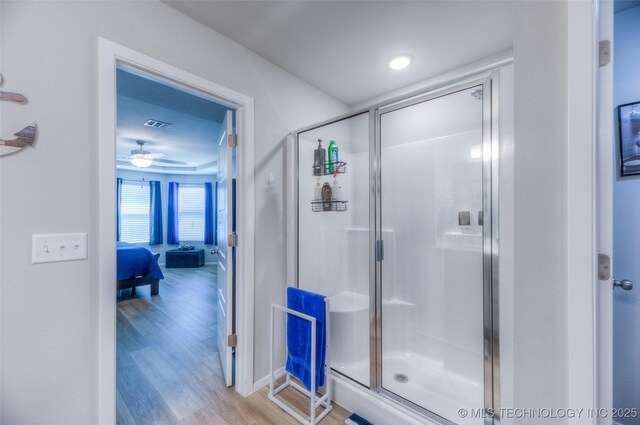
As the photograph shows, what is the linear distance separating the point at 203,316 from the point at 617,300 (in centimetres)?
378

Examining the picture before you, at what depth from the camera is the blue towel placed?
1.67 metres

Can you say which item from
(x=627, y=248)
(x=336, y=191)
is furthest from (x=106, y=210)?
(x=627, y=248)

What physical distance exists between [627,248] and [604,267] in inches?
41.7

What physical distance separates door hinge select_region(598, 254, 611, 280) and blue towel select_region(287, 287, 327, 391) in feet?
4.22

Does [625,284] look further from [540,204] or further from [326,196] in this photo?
[326,196]

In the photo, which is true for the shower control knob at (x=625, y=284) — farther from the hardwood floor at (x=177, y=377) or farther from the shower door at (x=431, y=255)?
the hardwood floor at (x=177, y=377)

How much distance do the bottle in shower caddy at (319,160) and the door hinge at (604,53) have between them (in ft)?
5.25

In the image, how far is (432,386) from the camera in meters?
1.83

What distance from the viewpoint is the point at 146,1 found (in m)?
1.44

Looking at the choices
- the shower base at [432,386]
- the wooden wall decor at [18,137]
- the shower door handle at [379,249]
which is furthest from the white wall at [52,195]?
the shower base at [432,386]

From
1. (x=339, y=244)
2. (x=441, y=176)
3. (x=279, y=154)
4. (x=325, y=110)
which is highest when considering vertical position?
(x=325, y=110)

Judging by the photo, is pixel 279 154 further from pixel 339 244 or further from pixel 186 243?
pixel 186 243

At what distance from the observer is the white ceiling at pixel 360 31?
5.02 feet

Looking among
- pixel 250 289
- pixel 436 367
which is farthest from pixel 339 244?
pixel 436 367
